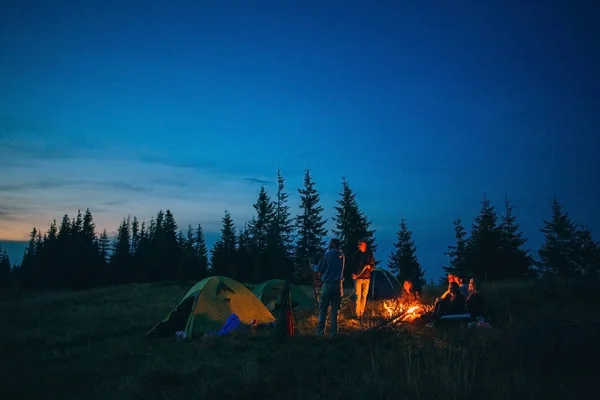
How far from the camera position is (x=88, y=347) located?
36.4ft

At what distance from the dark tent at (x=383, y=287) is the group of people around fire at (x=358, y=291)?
5.18m

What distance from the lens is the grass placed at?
4.69 metres

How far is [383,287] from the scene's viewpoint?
60.3ft

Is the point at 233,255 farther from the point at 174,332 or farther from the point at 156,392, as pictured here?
the point at 156,392

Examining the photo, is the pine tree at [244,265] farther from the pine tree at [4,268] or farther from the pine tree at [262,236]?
the pine tree at [4,268]

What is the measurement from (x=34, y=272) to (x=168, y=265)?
1890 cm

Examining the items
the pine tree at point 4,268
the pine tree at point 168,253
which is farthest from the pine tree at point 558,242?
the pine tree at point 4,268

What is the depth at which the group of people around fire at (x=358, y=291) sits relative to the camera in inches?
361

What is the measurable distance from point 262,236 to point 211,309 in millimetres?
41682

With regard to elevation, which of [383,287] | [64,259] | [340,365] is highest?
[64,259]

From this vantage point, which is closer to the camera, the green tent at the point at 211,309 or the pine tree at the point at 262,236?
the green tent at the point at 211,309

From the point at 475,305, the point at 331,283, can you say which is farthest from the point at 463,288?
the point at 331,283

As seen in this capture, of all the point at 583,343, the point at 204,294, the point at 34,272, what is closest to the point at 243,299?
the point at 204,294

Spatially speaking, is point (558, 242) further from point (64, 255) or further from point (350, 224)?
point (64, 255)
